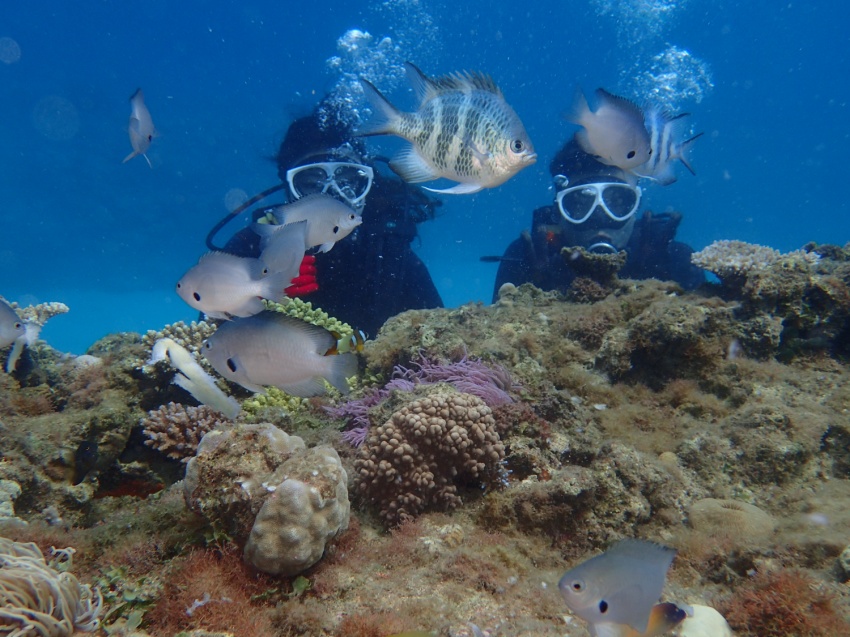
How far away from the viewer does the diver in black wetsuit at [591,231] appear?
928cm

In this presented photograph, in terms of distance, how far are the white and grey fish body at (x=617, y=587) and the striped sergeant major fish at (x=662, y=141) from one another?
294cm

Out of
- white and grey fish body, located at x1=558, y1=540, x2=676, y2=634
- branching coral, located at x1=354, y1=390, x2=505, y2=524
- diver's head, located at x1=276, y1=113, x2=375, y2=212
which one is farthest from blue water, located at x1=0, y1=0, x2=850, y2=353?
white and grey fish body, located at x1=558, y1=540, x2=676, y2=634

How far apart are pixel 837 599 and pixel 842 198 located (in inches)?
3732

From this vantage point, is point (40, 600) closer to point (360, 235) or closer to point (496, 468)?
point (496, 468)

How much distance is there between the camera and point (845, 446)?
12.5ft

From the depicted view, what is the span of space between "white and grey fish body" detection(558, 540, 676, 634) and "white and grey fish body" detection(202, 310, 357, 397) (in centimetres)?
152

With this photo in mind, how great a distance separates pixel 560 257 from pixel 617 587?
8.53 metres

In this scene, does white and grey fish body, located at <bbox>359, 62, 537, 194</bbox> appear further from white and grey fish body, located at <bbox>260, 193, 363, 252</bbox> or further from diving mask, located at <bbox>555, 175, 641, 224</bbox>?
diving mask, located at <bbox>555, 175, 641, 224</bbox>

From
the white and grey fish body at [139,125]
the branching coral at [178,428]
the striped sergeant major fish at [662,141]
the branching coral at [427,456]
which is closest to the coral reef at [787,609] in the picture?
the branching coral at [427,456]

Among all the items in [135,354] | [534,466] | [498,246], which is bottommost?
[534,466]

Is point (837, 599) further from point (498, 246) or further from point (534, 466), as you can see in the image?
point (498, 246)

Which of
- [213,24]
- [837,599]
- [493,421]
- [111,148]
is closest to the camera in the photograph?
[837,599]

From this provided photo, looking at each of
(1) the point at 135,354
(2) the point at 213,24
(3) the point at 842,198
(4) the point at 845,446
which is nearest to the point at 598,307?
(4) the point at 845,446

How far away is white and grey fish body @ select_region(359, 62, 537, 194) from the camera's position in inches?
105
